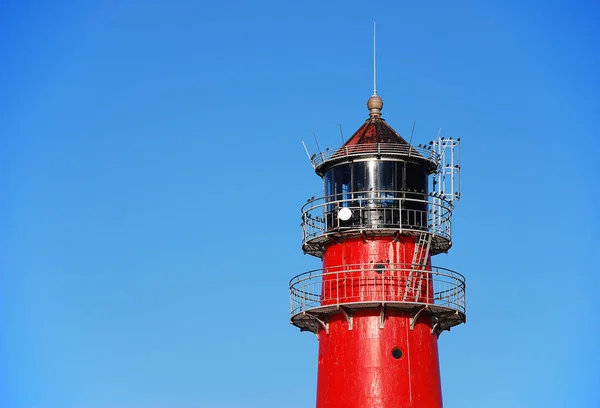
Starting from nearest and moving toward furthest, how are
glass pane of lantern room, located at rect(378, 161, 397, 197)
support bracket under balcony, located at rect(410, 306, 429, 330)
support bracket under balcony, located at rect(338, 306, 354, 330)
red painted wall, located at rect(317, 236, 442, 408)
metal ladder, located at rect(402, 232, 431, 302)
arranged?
red painted wall, located at rect(317, 236, 442, 408)
support bracket under balcony, located at rect(410, 306, 429, 330)
support bracket under balcony, located at rect(338, 306, 354, 330)
metal ladder, located at rect(402, 232, 431, 302)
glass pane of lantern room, located at rect(378, 161, 397, 197)

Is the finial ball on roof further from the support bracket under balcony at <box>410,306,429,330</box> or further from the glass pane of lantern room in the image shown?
the support bracket under balcony at <box>410,306,429,330</box>

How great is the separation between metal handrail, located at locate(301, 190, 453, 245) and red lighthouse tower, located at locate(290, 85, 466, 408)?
0.04 meters

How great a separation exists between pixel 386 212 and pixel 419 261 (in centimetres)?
213

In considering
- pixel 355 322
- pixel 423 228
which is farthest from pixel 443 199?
pixel 355 322

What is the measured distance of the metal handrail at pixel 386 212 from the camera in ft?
169

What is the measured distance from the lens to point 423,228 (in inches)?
2052

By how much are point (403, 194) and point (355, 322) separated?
4.92m

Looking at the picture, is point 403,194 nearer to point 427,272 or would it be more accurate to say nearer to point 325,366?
point 427,272

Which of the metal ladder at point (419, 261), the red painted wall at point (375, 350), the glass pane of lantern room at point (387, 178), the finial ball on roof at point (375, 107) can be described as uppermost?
the finial ball on roof at point (375, 107)

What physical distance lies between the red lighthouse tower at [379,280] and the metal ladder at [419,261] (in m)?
0.04

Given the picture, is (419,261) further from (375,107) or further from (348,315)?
(375,107)

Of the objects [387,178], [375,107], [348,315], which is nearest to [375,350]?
[348,315]

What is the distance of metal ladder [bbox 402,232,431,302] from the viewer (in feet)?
168

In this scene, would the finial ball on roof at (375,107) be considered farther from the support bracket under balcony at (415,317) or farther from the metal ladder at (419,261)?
the support bracket under balcony at (415,317)
